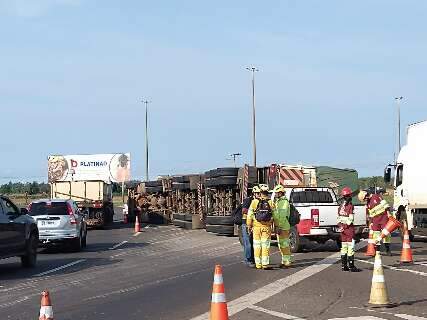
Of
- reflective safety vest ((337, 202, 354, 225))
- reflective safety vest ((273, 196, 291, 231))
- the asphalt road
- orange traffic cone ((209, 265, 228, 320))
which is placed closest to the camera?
orange traffic cone ((209, 265, 228, 320))

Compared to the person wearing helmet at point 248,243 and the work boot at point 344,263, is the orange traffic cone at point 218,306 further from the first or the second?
the person wearing helmet at point 248,243

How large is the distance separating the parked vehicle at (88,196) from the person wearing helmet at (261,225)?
2104 cm

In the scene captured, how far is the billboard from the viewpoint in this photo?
53.2 m

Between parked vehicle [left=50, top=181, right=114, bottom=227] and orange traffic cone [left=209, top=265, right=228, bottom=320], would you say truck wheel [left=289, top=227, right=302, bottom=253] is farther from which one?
parked vehicle [left=50, top=181, right=114, bottom=227]

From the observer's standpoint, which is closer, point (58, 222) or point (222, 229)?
point (58, 222)

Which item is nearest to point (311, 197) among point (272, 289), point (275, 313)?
point (272, 289)

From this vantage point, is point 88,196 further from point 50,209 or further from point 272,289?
point 272,289

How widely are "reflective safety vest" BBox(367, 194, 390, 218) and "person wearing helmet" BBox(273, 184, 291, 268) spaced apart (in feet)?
7.96

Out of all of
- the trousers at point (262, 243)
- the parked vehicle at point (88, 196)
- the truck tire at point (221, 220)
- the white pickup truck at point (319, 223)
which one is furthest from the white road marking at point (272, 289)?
the parked vehicle at point (88, 196)

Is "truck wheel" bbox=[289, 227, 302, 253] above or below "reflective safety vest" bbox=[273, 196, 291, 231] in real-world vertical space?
below

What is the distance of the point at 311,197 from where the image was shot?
818 inches

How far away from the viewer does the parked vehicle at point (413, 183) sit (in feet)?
74.7

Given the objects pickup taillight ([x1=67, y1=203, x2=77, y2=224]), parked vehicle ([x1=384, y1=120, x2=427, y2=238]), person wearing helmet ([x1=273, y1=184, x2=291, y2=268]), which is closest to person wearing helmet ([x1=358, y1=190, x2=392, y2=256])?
person wearing helmet ([x1=273, y1=184, x2=291, y2=268])

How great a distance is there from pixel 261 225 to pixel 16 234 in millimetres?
5690
